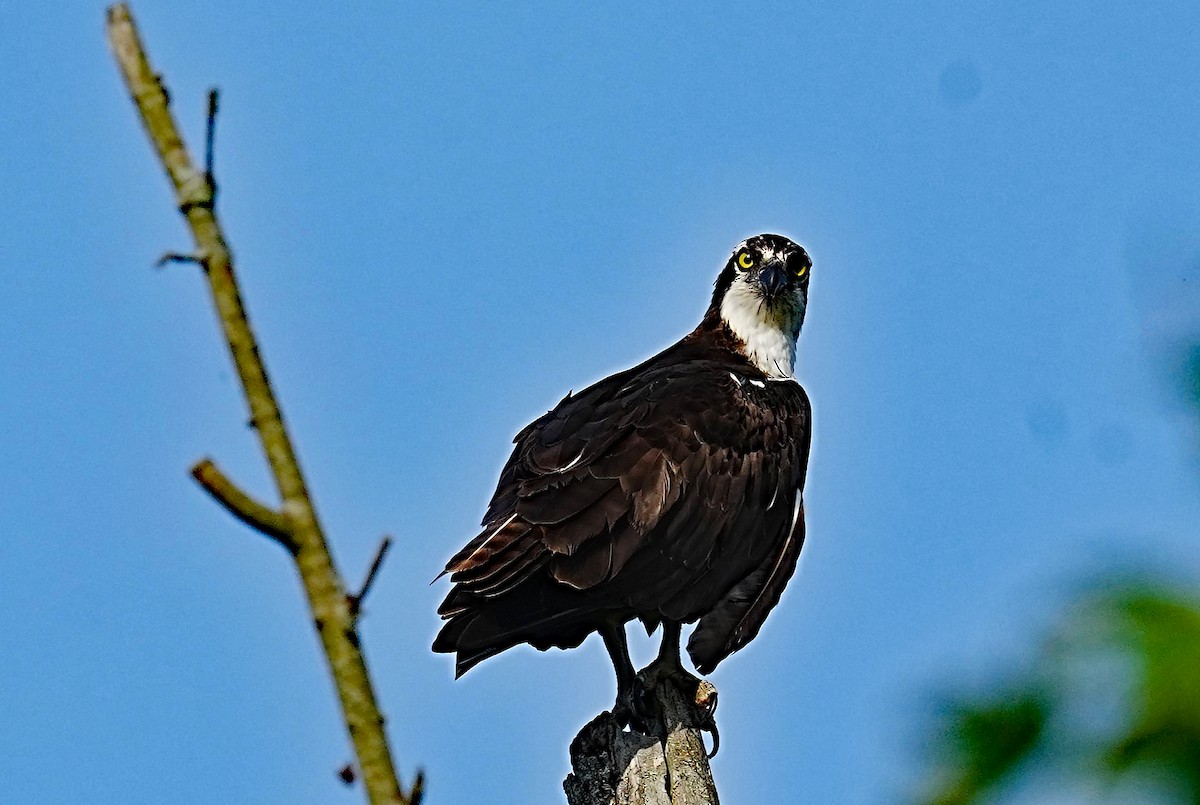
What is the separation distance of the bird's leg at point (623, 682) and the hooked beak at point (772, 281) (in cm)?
257

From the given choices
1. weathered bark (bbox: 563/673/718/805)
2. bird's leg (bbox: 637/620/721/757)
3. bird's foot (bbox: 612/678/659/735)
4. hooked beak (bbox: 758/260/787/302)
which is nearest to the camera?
weathered bark (bbox: 563/673/718/805)

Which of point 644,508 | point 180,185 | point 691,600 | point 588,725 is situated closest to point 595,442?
point 644,508

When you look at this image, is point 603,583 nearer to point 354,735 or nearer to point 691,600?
point 691,600

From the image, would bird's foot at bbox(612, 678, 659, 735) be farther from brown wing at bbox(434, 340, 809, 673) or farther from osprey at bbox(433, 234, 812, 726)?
brown wing at bbox(434, 340, 809, 673)

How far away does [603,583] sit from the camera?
7859 millimetres

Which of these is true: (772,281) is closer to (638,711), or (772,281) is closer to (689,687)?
(689,687)

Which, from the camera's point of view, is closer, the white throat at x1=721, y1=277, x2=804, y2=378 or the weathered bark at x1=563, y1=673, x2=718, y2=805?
the weathered bark at x1=563, y1=673, x2=718, y2=805

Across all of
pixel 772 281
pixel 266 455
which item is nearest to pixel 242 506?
pixel 266 455

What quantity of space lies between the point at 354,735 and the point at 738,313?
8.09 meters

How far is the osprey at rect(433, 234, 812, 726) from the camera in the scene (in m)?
7.53

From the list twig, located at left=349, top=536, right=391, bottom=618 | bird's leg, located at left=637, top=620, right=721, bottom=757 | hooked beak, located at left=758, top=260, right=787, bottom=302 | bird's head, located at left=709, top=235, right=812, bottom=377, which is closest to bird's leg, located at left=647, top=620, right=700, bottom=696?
bird's leg, located at left=637, top=620, right=721, bottom=757

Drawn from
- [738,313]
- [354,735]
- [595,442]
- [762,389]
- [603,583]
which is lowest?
[354,735]

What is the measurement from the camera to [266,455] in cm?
246

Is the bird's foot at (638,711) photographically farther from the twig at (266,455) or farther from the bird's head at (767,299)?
the twig at (266,455)
